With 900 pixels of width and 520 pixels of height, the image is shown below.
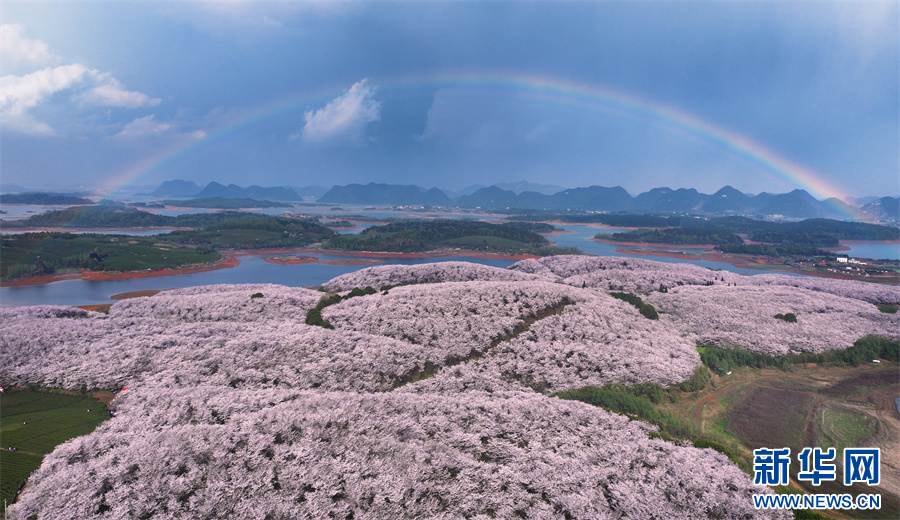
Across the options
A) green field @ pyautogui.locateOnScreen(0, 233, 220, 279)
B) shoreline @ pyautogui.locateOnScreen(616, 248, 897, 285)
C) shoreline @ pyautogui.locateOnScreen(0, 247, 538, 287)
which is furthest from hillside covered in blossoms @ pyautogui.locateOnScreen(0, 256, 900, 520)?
green field @ pyautogui.locateOnScreen(0, 233, 220, 279)

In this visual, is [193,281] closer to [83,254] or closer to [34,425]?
[83,254]

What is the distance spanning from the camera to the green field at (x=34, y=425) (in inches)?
920

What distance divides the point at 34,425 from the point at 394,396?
1107 inches

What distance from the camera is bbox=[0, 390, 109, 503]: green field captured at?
920 inches

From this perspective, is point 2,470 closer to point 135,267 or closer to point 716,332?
point 716,332

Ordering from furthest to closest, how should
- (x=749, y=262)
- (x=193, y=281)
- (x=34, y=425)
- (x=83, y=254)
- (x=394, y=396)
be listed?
1. (x=749, y=262)
2. (x=83, y=254)
3. (x=193, y=281)
4. (x=394, y=396)
5. (x=34, y=425)

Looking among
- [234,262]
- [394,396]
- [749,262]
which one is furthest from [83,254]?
[749,262]

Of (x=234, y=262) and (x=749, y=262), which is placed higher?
(x=749, y=262)

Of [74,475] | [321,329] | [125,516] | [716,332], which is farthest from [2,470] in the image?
[716,332]

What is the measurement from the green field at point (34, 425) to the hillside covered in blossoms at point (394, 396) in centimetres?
155

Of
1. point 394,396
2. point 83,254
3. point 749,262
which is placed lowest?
point 394,396

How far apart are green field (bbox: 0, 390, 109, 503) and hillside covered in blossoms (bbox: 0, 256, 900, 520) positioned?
1.55 metres

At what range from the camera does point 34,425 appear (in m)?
28.4

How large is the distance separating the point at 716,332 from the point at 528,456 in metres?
42.6
